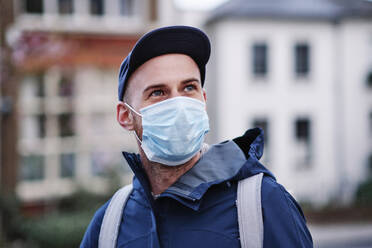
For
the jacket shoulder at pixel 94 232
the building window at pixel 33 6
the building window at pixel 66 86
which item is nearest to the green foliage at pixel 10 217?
the building window at pixel 66 86

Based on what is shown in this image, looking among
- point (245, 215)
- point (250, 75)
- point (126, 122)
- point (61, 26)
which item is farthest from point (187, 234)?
point (250, 75)

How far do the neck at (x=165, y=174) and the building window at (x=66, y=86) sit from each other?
36.6ft

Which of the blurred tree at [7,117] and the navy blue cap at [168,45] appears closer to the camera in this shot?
the navy blue cap at [168,45]

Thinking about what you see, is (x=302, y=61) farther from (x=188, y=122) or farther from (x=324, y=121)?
(x=188, y=122)

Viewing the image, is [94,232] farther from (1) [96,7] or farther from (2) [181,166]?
(1) [96,7]

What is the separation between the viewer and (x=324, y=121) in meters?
18.6

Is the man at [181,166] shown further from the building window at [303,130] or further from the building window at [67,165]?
the building window at [303,130]

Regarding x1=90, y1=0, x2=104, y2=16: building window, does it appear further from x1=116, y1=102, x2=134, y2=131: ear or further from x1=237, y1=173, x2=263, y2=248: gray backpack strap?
x1=237, y1=173, x2=263, y2=248: gray backpack strap

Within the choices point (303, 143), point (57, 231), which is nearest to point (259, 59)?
point (303, 143)

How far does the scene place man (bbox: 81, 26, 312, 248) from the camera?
178cm

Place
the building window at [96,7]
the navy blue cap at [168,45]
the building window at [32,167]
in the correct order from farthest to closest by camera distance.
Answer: the building window at [96,7]
the building window at [32,167]
the navy blue cap at [168,45]

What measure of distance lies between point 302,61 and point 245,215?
1740 centimetres

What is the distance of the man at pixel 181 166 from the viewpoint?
1778 mm

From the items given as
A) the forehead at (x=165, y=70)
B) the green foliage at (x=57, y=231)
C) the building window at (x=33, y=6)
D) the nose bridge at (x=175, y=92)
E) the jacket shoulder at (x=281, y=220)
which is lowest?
the green foliage at (x=57, y=231)
